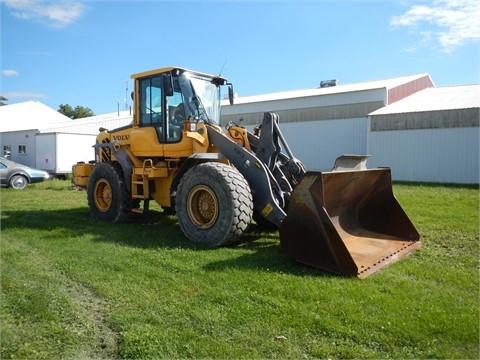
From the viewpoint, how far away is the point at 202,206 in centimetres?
669

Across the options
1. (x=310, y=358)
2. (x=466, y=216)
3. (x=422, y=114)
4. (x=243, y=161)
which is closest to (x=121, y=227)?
(x=243, y=161)

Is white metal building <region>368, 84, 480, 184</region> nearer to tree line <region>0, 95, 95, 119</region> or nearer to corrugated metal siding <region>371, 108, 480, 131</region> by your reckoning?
corrugated metal siding <region>371, 108, 480, 131</region>

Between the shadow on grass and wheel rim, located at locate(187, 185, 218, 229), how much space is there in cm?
38

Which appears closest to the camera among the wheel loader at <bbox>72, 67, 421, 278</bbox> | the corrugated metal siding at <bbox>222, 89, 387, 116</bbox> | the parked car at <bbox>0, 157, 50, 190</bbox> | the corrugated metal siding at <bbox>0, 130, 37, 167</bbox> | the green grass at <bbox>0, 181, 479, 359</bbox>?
the green grass at <bbox>0, 181, 479, 359</bbox>

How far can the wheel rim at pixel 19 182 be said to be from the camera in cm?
1810

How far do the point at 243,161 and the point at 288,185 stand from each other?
2.66ft

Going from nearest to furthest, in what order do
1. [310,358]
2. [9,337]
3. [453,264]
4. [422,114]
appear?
[310,358] → [9,337] → [453,264] → [422,114]

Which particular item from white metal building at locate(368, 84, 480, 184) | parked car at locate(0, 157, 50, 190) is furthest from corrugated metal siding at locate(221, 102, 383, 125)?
parked car at locate(0, 157, 50, 190)

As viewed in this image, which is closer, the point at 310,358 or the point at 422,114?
the point at 310,358

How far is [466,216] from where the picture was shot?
9.08 m

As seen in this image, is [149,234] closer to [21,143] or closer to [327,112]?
[327,112]

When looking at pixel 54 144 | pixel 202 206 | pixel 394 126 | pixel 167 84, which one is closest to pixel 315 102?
pixel 394 126

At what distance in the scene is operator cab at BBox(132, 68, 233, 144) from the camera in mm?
7719

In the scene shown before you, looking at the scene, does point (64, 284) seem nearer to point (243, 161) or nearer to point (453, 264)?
point (243, 161)
